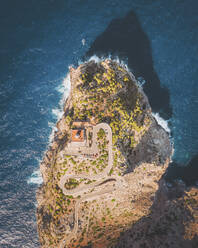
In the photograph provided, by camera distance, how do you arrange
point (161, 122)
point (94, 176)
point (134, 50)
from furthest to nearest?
point (134, 50)
point (161, 122)
point (94, 176)

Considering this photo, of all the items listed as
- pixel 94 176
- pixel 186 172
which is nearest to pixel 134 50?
pixel 94 176

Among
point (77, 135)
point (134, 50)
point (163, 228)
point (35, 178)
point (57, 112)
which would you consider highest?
point (134, 50)

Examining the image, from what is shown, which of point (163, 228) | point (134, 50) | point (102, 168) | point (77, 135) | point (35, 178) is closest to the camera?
point (77, 135)

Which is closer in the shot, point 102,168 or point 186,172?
point 102,168

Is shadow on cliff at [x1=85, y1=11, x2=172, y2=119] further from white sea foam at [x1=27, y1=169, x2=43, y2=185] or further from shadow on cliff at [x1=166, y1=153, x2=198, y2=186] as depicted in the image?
white sea foam at [x1=27, y1=169, x2=43, y2=185]

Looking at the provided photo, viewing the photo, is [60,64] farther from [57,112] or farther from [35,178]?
[35,178]

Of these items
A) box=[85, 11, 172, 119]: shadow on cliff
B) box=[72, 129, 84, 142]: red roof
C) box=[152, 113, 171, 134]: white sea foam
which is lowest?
box=[72, 129, 84, 142]: red roof

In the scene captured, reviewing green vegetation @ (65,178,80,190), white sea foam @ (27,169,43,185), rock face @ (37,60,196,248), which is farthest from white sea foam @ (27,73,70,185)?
green vegetation @ (65,178,80,190)
